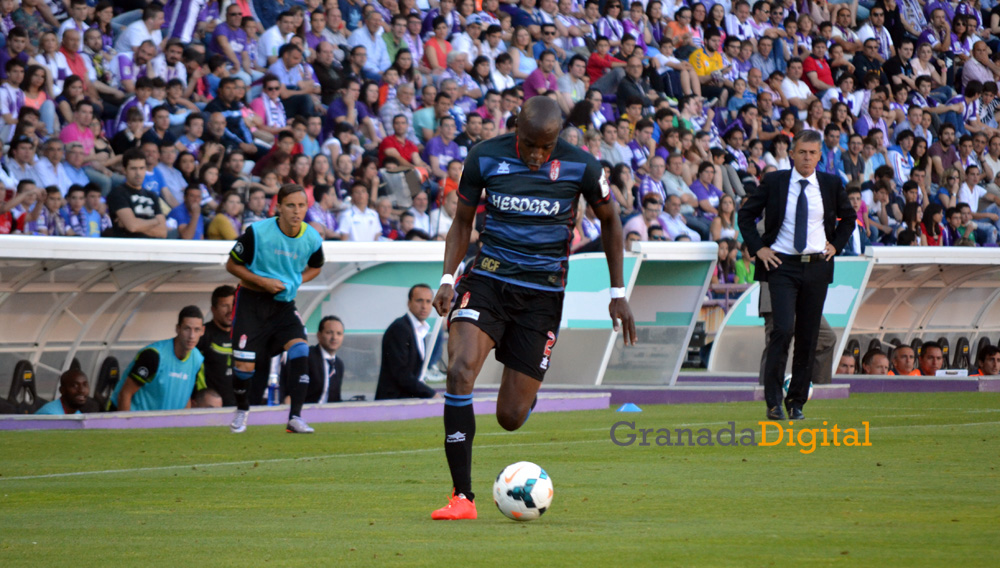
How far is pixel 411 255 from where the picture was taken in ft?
54.2

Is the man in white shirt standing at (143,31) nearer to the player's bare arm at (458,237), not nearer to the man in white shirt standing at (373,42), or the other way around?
the man in white shirt standing at (373,42)

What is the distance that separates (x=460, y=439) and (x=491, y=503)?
790mm

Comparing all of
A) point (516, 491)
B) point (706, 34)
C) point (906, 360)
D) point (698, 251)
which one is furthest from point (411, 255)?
point (706, 34)

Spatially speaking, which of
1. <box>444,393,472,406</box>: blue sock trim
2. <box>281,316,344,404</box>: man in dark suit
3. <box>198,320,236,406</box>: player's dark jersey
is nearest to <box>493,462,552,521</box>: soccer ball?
<box>444,393,472,406</box>: blue sock trim

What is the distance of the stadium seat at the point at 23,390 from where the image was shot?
14.5 metres

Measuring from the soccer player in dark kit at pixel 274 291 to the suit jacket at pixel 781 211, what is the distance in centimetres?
400

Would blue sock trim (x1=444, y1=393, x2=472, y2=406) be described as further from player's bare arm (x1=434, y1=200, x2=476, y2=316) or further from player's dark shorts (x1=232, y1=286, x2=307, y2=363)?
player's dark shorts (x1=232, y1=286, x2=307, y2=363)

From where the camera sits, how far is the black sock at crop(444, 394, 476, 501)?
660cm

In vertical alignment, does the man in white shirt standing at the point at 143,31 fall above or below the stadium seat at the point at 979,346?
above

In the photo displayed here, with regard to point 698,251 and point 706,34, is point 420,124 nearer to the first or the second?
point 698,251

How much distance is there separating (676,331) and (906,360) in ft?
14.2

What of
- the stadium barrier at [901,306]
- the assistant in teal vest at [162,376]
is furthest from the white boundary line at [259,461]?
the stadium barrier at [901,306]

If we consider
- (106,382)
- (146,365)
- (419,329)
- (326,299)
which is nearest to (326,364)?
(419,329)

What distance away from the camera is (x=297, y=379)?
40.9 feet
